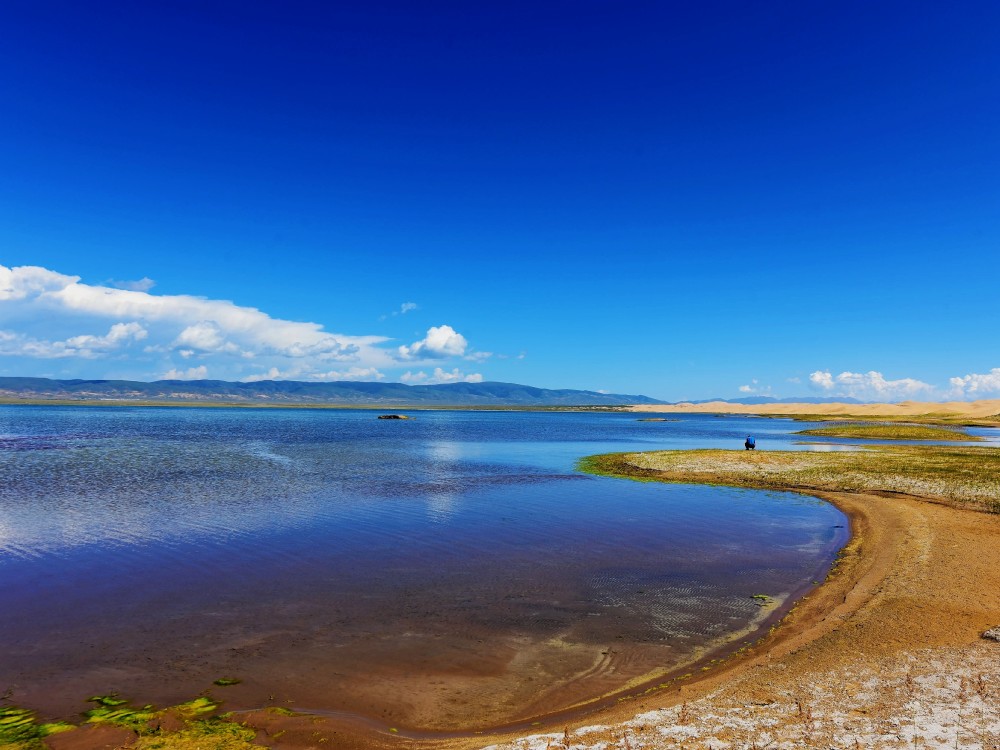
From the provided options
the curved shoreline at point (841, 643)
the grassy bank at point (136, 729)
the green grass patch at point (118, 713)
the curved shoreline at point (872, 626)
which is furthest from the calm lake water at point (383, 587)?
the curved shoreline at point (872, 626)

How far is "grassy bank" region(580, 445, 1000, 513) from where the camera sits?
33062 millimetres

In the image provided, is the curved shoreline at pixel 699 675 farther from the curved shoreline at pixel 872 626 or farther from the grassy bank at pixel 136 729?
the grassy bank at pixel 136 729

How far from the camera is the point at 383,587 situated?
1694 cm

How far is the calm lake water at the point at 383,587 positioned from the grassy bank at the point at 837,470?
543cm

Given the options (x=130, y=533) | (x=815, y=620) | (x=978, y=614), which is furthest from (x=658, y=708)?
(x=130, y=533)

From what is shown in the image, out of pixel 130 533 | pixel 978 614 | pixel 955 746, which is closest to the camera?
pixel 955 746

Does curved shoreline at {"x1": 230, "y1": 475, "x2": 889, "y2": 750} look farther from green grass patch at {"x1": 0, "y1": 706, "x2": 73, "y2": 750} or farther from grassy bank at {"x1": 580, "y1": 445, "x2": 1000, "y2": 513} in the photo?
grassy bank at {"x1": 580, "y1": 445, "x2": 1000, "y2": 513}

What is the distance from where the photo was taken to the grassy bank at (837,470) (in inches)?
1302

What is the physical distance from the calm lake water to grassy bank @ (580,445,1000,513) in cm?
543

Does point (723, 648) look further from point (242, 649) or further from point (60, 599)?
point (60, 599)

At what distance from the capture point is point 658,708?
32.0 ft

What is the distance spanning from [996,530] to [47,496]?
4396cm

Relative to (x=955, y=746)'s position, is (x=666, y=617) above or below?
below

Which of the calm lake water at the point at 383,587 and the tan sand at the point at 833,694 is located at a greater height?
the tan sand at the point at 833,694
